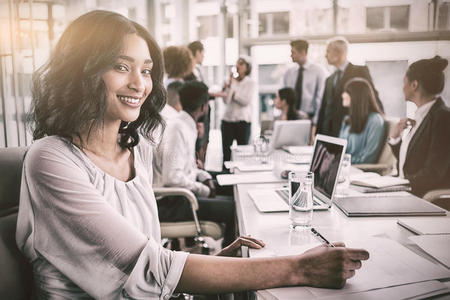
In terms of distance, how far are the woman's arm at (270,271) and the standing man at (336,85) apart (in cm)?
336

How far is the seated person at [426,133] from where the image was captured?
2.25 m

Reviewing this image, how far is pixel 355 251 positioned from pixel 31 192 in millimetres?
783

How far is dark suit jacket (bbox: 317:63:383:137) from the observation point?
4.11 metres

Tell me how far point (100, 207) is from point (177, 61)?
2.96 metres

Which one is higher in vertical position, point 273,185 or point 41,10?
point 41,10

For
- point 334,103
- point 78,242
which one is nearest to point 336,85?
point 334,103

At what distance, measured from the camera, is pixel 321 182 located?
165 cm

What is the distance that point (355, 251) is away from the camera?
902 mm

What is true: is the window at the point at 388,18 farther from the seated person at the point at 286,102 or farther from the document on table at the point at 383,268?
the document on table at the point at 383,268

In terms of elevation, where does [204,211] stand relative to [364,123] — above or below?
below

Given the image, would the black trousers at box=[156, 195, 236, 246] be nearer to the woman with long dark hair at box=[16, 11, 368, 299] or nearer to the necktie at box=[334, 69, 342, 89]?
the woman with long dark hair at box=[16, 11, 368, 299]

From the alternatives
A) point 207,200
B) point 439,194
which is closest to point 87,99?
point 207,200

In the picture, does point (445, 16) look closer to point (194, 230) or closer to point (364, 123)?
point (364, 123)

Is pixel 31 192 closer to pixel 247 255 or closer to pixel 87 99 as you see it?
pixel 87 99
